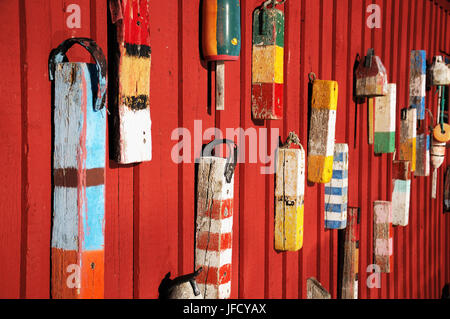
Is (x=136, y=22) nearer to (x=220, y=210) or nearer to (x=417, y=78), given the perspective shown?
(x=220, y=210)

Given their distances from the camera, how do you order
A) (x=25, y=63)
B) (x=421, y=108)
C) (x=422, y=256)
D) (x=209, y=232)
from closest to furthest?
(x=25, y=63)
(x=209, y=232)
(x=421, y=108)
(x=422, y=256)

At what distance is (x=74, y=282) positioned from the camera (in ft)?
4.09

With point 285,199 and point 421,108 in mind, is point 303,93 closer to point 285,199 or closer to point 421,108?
point 285,199

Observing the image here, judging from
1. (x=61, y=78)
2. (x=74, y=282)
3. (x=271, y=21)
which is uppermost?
(x=271, y=21)

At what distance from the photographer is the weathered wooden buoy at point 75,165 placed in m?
1.23

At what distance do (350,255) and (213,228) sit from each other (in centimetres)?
148

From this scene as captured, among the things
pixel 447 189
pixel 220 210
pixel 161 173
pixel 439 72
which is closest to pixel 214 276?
pixel 220 210

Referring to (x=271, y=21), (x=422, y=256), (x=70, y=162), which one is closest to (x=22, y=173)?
(x=70, y=162)

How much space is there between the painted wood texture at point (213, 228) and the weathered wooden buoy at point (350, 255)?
137 centimetres

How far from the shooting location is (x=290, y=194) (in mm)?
2129

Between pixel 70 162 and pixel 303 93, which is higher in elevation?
pixel 303 93

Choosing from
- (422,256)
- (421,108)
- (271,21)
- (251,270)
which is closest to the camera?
(271,21)

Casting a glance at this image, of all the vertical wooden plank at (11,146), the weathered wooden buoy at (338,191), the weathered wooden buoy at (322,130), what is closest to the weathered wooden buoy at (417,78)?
the weathered wooden buoy at (338,191)

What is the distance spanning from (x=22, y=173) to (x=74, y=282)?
13.4 inches
